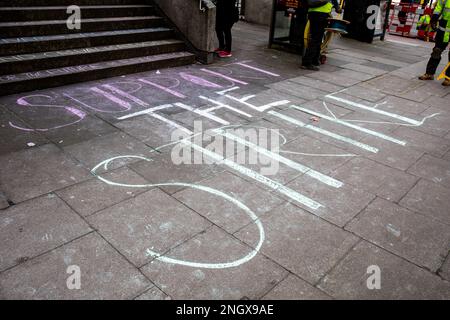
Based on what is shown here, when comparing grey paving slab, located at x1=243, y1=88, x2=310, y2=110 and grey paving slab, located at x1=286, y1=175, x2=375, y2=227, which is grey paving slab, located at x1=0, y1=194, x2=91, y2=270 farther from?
grey paving slab, located at x1=243, y1=88, x2=310, y2=110

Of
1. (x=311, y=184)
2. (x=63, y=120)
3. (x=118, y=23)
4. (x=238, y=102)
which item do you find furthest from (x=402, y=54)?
(x=63, y=120)

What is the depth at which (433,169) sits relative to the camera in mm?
4875

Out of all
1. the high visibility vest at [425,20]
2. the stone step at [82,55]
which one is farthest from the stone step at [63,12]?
the high visibility vest at [425,20]

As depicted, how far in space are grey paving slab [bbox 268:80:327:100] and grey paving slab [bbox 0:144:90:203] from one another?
15.0ft

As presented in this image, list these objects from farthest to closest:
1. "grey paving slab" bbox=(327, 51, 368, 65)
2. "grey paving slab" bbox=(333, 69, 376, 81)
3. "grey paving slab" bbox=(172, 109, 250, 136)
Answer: "grey paving slab" bbox=(327, 51, 368, 65) < "grey paving slab" bbox=(333, 69, 376, 81) < "grey paving slab" bbox=(172, 109, 250, 136)

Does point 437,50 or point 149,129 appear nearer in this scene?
point 149,129

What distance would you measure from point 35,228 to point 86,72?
4439 millimetres

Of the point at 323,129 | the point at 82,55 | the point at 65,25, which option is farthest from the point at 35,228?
the point at 65,25

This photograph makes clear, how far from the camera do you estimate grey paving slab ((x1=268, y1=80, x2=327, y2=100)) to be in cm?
735

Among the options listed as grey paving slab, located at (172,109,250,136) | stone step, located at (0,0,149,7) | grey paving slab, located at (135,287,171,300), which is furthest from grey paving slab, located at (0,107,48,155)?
stone step, located at (0,0,149,7)

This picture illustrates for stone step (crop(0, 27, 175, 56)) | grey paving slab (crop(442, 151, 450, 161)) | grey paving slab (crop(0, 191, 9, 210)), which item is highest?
stone step (crop(0, 27, 175, 56))

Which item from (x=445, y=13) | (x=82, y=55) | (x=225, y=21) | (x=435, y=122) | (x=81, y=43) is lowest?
(x=435, y=122)

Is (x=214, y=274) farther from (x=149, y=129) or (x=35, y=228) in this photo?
(x=149, y=129)

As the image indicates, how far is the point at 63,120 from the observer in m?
5.47
